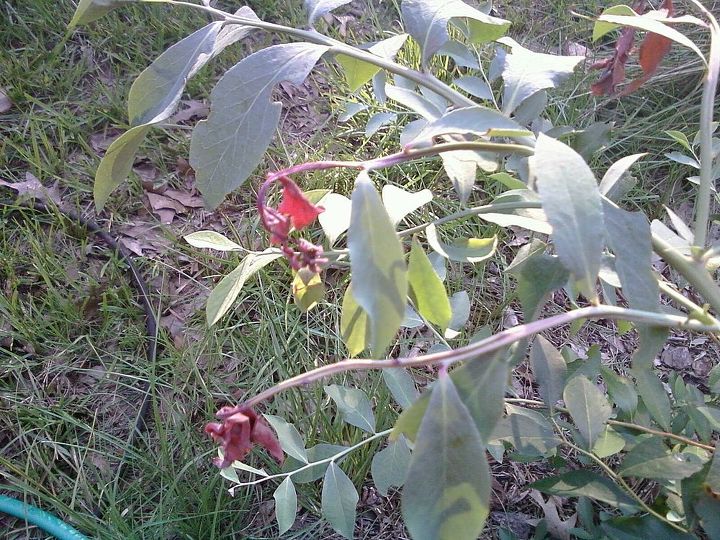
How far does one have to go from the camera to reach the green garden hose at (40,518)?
1396mm

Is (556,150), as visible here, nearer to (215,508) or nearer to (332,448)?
(332,448)

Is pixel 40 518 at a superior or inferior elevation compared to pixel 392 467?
inferior

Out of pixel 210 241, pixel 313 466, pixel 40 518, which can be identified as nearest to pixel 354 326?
pixel 210 241

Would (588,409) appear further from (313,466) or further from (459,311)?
(313,466)

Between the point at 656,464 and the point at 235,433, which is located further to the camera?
the point at 656,464

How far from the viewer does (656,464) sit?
0.85m

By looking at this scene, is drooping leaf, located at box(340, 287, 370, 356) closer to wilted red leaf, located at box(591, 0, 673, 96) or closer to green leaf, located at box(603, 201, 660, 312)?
green leaf, located at box(603, 201, 660, 312)

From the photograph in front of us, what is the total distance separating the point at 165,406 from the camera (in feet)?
5.23

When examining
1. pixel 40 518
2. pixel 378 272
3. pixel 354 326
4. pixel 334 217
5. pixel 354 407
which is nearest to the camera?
pixel 378 272

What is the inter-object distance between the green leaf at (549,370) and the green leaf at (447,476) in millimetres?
446

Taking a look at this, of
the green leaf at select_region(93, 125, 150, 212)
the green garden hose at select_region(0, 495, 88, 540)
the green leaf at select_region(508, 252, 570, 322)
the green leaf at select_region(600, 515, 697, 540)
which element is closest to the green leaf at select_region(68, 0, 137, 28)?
the green leaf at select_region(93, 125, 150, 212)

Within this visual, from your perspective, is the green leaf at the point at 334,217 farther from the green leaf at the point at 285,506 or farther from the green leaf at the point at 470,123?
the green leaf at the point at 285,506

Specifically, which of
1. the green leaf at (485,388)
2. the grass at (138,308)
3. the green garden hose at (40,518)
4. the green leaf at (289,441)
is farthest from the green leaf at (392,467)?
the green garden hose at (40,518)

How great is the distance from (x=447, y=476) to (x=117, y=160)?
0.52m
